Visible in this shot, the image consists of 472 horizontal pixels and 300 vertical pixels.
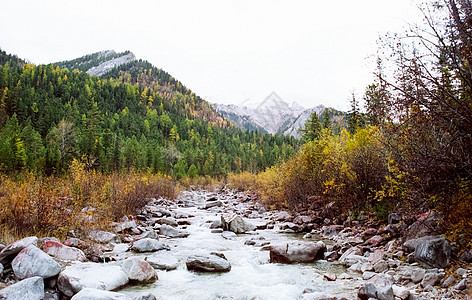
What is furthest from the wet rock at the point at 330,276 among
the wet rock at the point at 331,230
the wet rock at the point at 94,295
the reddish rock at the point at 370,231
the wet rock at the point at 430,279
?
the wet rock at the point at 331,230

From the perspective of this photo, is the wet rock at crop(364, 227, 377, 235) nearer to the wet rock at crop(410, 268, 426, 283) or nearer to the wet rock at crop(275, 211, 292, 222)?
the wet rock at crop(410, 268, 426, 283)

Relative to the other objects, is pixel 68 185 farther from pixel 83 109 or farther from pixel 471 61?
pixel 83 109

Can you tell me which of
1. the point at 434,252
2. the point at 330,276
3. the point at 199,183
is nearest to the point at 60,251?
the point at 330,276

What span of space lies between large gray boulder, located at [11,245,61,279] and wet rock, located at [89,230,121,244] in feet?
10.0

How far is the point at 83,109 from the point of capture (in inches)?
4109

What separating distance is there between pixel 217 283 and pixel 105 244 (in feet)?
14.3

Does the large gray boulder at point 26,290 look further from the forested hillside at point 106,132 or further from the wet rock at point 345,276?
the forested hillside at point 106,132

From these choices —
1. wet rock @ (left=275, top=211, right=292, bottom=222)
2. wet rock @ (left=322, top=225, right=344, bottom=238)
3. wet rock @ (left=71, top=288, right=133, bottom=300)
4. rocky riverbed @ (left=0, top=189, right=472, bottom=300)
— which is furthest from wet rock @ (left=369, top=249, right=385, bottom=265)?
wet rock @ (left=275, top=211, right=292, bottom=222)

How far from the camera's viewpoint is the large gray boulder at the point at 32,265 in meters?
5.43

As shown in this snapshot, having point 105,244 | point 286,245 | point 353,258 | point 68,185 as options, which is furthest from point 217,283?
point 68,185

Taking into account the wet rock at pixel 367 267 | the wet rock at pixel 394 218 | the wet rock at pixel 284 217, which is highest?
the wet rock at pixel 394 218

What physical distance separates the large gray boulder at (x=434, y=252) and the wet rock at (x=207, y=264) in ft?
14.8

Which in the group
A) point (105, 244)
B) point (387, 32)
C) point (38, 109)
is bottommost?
point (105, 244)

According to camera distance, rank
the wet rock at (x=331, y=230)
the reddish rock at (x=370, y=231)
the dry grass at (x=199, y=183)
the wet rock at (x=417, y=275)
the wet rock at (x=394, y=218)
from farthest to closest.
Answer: the dry grass at (x=199, y=183), the wet rock at (x=331, y=230), the reddish rock at (x=370, y=231), the wet rock at (x=394, y=218), the wet rock at (x=417, y=275)
